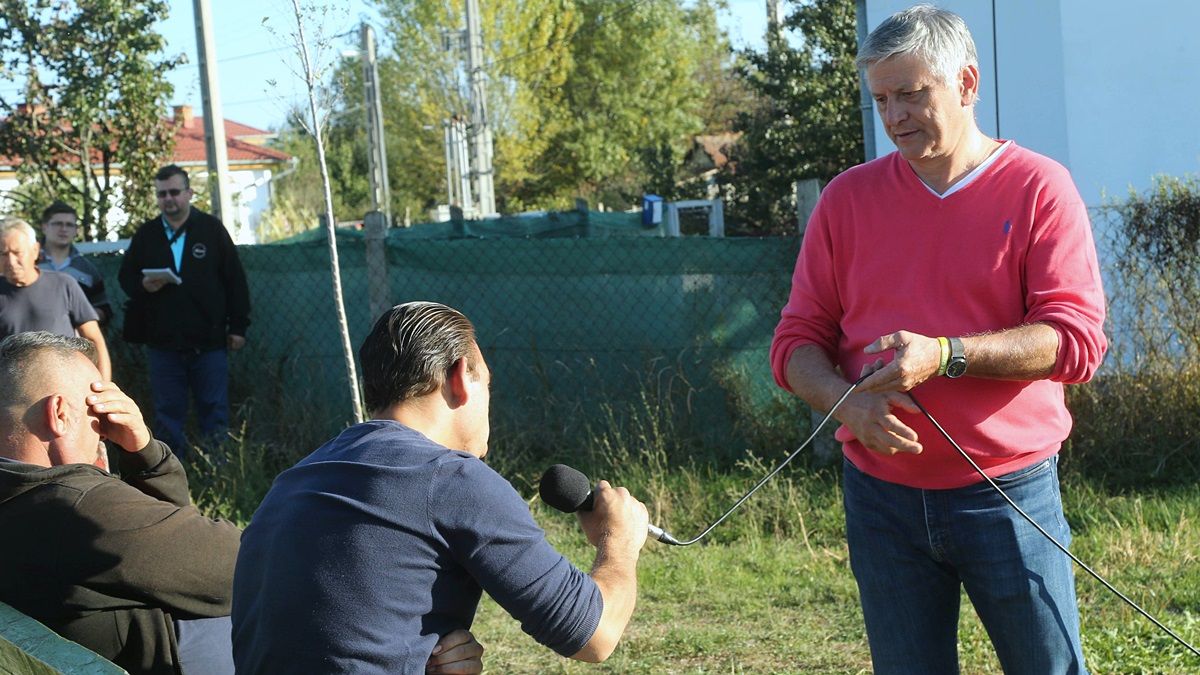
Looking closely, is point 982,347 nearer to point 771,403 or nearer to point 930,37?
point 930,37

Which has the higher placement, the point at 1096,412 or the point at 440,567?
the point at 440,567

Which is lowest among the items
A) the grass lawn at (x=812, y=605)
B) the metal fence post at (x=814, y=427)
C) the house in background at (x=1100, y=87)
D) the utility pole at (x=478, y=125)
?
the grass lawn at (x=812, y=605)

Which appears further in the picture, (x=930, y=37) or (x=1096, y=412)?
(x=1096, y=412)

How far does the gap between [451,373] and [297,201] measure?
51219 mm

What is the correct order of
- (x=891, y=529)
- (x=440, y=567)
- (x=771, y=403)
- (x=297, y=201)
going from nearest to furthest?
(x=440, y=567)
(x=891, y=529)
(x=771, y=403)
(x=297, y=201)

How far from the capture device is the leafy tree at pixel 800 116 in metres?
25.8

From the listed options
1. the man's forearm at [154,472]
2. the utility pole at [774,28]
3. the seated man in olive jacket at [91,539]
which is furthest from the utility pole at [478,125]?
the seated man in olive jacket at [91,539]

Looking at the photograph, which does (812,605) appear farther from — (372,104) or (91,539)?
(372,104)

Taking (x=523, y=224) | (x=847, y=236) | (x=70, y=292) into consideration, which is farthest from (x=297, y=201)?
(x=847, y=236)

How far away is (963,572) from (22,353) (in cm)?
226

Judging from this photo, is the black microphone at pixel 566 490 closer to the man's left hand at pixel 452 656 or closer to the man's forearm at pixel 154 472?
the man's left hand at pixel 452 656

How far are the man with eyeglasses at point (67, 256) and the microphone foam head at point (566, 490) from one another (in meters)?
5.82

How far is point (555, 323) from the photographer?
306 inches

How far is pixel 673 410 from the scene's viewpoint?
7.35 meters
